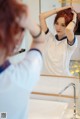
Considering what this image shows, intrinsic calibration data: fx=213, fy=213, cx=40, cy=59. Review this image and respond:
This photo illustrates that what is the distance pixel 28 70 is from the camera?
55 cm

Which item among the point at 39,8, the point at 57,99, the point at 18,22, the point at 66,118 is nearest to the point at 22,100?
the point at 18,22

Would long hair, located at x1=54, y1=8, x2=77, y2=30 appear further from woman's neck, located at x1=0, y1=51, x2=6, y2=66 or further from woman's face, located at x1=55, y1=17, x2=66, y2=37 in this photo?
woman's neck, located at x1=0, y1=51, x2=6, y2=66

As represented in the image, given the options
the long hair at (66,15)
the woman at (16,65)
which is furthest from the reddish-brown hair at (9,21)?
the long hair at (66,15)

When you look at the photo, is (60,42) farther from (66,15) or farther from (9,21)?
(9,21)

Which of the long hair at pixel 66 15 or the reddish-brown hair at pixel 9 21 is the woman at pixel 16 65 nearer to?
the reddish-brown hair at pixel 9 21

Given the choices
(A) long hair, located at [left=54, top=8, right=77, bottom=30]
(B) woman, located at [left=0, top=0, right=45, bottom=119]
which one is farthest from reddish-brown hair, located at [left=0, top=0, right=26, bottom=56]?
(A) long hair, located at [left=54, top=8, right=77, bottom=30]

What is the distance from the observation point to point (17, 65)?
0.55 meters

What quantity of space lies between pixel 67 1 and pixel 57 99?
26.2 inches

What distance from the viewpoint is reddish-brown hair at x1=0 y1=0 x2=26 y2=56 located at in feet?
1.45

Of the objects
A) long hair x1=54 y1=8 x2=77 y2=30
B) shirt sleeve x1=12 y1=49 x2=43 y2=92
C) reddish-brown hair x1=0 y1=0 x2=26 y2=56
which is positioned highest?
reddish-brown hair x1=0 y1=0 x2=26 y2=56

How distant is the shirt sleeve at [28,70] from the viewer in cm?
54

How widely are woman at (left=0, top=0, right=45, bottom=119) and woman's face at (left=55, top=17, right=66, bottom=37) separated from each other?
2.83 ft

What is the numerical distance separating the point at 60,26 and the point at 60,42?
0.36 feet

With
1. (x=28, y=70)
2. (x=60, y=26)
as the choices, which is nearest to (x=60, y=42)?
(x=60, y=26)
